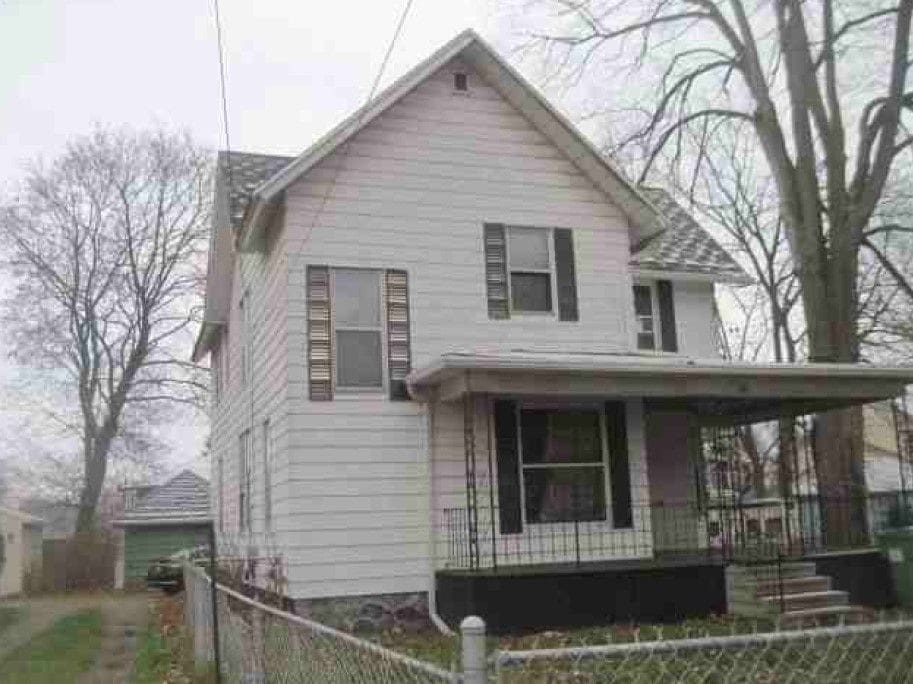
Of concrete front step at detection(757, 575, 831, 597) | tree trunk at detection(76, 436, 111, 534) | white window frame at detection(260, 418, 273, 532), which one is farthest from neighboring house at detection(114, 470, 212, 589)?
concrete front step at detection(757, 575, 831, 597)

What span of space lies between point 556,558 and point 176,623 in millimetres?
7808

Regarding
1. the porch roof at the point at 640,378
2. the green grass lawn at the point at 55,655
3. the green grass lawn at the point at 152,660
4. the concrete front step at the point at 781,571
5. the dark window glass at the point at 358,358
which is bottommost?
the green grass lawn at the point at 55,655

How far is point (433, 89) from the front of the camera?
516 inches

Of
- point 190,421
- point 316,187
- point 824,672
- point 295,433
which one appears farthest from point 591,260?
point 190,421

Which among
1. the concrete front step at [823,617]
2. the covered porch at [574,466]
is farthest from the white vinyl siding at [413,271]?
the concrete front step at [823,617]

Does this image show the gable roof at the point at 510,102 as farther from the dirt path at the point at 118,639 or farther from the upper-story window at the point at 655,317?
the dirt path at the point at 118,639

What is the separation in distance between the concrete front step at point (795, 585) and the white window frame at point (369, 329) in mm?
5087

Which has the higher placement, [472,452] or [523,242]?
[523,242]

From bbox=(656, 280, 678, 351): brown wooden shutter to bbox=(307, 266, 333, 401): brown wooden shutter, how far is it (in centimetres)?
698

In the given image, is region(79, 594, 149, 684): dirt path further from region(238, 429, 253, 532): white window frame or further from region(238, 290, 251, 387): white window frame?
region(238, 290, 251, 387): white window frame

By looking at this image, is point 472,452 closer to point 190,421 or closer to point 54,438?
point 190,421

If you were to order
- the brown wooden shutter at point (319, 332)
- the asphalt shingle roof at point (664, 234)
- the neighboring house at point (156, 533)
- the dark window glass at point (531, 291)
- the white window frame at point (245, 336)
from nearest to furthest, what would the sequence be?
the brown wooden shutter at point (319, 332) → the dark window glass at point (531, 291) → the asphalt shingle roof at point (664, 234) → the white window frame at point (245, 336) → the neighboring house at point (156, 533)

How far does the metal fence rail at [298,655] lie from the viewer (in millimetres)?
3584

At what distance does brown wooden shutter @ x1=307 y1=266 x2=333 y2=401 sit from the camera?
11969 millimetres
